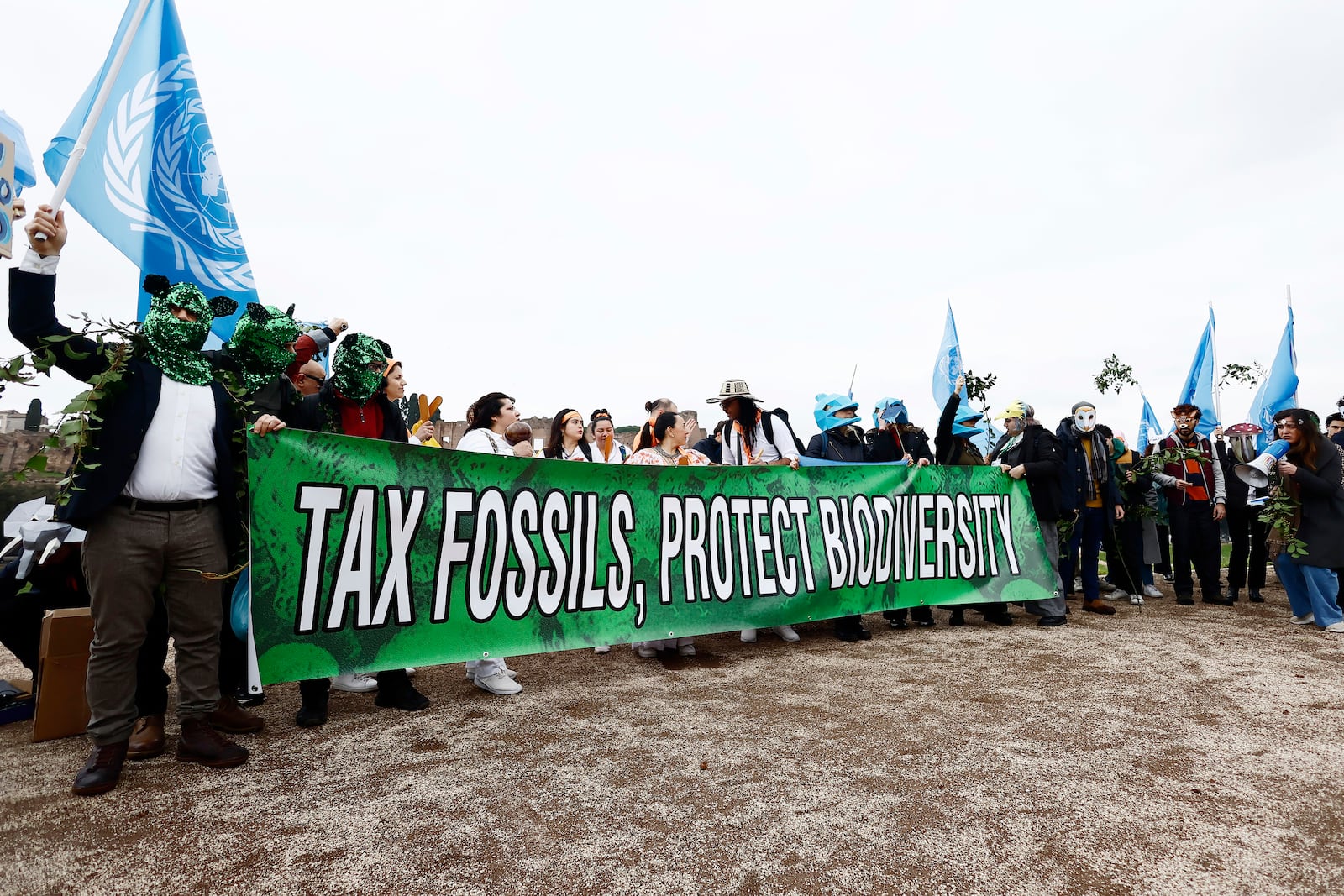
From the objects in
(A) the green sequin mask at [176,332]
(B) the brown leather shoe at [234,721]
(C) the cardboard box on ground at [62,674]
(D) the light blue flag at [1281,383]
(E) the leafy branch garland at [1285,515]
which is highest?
(D) the light blue flag at [1281,383]

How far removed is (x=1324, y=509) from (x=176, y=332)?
823cm

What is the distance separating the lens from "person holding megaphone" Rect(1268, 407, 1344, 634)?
5.71m

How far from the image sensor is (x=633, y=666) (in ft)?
16.2

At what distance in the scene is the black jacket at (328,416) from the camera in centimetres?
389

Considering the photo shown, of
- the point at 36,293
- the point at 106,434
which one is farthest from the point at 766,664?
the point at 36,293

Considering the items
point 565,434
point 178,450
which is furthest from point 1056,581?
point 178,450

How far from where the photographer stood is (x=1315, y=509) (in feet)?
19.1

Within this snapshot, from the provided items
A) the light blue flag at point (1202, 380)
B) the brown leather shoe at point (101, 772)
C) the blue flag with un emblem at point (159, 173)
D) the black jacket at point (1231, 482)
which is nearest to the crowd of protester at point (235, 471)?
the brown leather shoe at point (101, 772)

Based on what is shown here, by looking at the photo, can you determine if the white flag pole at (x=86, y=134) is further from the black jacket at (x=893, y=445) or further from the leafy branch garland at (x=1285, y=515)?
the leafy branch garland at (x=1285, y=515)

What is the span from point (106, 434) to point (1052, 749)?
4251 millimetres

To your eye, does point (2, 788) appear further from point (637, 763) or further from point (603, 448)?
point (603, 448)

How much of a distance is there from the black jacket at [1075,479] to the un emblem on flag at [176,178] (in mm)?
7372

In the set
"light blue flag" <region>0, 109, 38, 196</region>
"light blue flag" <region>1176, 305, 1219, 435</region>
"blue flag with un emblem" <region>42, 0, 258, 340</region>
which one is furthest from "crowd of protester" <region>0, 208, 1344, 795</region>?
"light blue flag" <region>1176, 305, 1219, 435</region>

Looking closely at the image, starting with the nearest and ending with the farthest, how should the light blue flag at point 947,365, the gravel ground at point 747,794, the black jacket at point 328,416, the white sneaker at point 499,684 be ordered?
the gravel ground at point 747,794 < the black jacket at point 328,416 < the white sneaker at point 499,684 < the light blue flag at point 947,365
